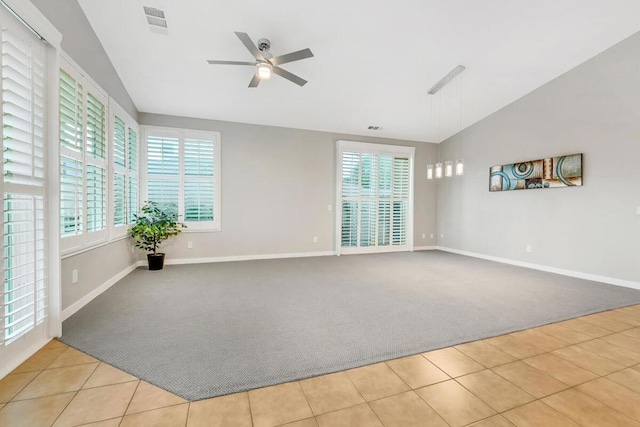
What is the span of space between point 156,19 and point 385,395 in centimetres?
441

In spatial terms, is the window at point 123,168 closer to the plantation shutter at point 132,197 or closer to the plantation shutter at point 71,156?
the plantation shutter at point 132,197

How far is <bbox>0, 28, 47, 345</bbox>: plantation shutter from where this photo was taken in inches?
73.6

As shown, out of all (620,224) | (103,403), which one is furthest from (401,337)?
(620,224)

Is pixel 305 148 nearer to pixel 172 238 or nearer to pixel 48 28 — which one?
pixel 172 238

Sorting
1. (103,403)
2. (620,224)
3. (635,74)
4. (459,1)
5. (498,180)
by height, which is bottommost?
(103,403)

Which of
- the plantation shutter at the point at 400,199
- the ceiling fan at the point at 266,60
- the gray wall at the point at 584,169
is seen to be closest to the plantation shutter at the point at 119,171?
the ceiling fan at the point at 266,60

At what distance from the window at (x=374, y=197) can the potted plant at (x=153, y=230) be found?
3.47 metres

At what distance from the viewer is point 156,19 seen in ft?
10.5

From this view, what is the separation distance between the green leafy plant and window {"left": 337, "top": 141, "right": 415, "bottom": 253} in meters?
3.44

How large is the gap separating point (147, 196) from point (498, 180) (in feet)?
23.0

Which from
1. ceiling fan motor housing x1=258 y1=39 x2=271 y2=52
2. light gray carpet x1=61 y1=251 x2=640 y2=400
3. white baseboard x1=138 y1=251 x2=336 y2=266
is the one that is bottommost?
light gray carpet x1=61 y1=251 x2=640 y2=400

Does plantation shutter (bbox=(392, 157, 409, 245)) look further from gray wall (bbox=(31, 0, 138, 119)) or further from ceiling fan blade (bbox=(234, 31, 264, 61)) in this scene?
gray wall (bbox=(31, 0, 138, 119))

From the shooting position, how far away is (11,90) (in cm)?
190

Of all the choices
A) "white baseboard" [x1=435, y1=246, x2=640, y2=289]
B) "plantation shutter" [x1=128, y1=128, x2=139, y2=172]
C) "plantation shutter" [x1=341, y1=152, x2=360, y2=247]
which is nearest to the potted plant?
"plantation shutter" [x1=128, y1=128, x2=139, y2=172]
